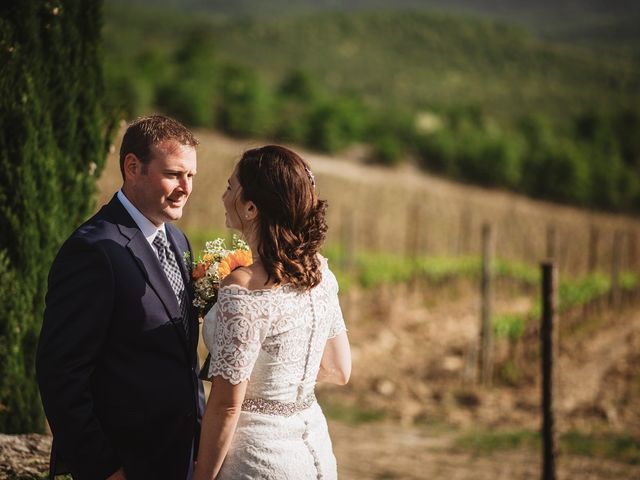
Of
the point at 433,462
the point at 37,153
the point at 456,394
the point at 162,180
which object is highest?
the point at 37,153

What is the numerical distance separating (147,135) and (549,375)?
422 centimetres

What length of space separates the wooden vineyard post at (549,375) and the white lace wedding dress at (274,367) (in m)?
3.50

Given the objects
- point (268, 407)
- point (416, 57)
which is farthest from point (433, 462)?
point (416, 57)

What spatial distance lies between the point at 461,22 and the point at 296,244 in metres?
95.4

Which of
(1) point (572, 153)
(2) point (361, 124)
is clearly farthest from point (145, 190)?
(2) point (361, 124)

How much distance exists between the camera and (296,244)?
261 centimetres

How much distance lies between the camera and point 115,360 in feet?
8.67

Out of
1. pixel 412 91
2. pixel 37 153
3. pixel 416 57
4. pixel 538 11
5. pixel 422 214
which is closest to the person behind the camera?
pixel 37 153

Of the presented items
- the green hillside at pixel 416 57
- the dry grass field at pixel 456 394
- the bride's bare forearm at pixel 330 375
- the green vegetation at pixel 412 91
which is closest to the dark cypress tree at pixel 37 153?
the green vegetation at pixel 412 91

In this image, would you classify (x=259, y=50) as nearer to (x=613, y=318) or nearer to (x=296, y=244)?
(x=613, y=318)

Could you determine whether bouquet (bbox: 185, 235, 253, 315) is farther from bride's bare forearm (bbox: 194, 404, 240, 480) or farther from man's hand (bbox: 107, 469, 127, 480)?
man's hand (bbox: 107, 469, 127, 480)

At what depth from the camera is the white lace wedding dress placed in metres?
2.51

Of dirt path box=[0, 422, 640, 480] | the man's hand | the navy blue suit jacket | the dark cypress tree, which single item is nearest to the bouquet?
the navy blue suit jacket

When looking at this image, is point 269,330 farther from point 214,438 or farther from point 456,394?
point 456,394
